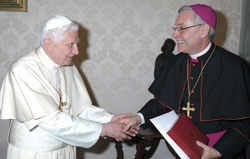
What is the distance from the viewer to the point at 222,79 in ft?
7.09

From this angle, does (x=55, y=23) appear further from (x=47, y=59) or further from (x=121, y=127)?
(x=121, y=127)

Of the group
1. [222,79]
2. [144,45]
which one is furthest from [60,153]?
[144,45]

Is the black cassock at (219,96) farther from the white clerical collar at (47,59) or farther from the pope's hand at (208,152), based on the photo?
the white clerical collar at (47,59)

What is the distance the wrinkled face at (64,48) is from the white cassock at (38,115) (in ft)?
0.25

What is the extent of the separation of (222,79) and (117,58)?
191cm

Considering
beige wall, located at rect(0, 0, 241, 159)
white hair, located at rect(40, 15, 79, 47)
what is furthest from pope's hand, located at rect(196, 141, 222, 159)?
beige wall, located at rect(0, 0, 241, 159)

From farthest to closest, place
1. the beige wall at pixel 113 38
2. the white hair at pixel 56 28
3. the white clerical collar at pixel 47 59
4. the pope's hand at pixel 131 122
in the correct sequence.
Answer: the beige wall at pixel 113 38
the pope's hand at pixel 131 122
the white clerical collar at pixel 47 59
the white hair at pixel 56 28

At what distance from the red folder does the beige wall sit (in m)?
1.94

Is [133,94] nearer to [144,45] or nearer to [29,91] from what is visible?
[144,45]

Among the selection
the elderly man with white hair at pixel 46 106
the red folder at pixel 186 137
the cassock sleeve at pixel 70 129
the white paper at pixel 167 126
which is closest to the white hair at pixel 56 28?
the elderly man with white hair at pixel 46 106

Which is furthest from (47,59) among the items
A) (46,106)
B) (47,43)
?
(46,106)

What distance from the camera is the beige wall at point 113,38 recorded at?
3512 millimetres

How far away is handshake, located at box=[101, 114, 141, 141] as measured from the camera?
237cm

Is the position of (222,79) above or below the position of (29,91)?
above
